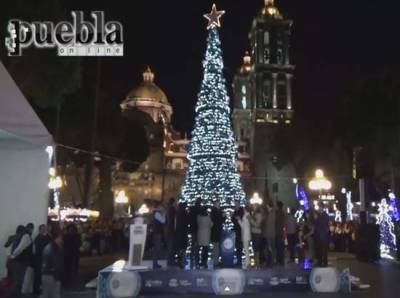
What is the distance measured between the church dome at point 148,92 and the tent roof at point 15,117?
8460 cm

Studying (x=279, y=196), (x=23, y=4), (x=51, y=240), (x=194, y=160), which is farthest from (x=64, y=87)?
(x=279, y=196)

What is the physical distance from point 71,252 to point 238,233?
4.73 metres

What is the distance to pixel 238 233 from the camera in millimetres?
17484

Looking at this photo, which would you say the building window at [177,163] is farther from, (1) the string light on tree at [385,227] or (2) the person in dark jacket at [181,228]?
(2) the person in dark jacket at [181,228]

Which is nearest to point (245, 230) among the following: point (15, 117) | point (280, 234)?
point (280, 234)

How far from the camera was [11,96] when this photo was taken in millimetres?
11086

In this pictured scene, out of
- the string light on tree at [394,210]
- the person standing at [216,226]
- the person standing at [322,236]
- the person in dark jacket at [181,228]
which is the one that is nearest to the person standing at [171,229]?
the person in dark jacket at [181,228]

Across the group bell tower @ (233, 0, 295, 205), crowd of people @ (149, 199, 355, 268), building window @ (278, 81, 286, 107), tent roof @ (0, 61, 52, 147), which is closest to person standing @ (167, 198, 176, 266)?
crowd of people @ (149, 199, 355, 268)

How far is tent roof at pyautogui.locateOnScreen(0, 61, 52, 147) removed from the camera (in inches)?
421

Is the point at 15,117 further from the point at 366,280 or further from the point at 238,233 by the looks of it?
the point at 366,280

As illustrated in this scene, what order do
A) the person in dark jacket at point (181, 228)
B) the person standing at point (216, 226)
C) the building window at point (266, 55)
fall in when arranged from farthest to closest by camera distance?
the building window at point (266, 55)
the person standing at point (216, 226)
the person in dark jacket at point (181, 228)

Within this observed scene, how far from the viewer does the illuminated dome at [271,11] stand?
2985 inches

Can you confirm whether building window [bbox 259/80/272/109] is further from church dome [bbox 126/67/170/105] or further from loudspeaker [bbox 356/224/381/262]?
A: loudspeaker [bbox 356/224/381/262]

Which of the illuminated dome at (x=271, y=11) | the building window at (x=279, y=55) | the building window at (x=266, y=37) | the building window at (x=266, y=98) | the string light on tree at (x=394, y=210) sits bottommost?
the string light on tree at (x=394, y=210)
